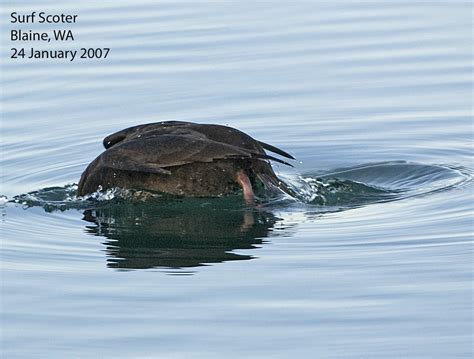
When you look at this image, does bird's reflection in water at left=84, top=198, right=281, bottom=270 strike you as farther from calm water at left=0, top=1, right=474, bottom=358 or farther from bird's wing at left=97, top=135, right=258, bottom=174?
bird's wing at left=97, top=135, right=258, bottom=174

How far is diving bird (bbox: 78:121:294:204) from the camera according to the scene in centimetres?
927

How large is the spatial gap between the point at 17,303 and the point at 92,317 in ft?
1.93

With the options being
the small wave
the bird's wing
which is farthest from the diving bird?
the small wave

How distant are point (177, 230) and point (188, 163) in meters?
0.67

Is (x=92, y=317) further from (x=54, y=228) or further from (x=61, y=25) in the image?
(x=61, y=25)

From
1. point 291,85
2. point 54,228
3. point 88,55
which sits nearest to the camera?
point 54,228

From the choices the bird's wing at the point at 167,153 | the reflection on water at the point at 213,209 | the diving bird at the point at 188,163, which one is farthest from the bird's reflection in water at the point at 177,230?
the bird's wing at the point at 167,153

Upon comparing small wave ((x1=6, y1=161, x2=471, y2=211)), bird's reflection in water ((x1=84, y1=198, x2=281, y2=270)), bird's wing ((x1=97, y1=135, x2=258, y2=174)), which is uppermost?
bird's wing ((x1=97, y1=135, x2=258, y2=174))

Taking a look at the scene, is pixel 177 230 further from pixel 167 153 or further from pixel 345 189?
pixel 345 189

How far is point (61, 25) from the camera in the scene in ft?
49.3

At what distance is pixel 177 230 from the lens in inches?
351

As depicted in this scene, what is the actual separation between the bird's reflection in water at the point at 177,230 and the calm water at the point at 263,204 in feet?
0.06

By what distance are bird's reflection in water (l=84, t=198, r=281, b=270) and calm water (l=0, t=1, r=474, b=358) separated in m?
0.02

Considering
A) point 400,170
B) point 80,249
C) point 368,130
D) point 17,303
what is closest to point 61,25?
point 368,130
